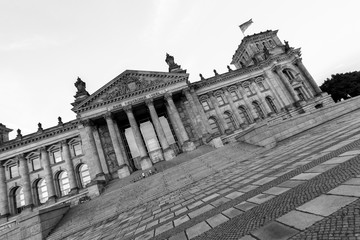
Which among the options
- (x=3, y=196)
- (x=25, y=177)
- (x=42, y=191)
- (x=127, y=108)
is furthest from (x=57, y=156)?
(x=127, y=108)

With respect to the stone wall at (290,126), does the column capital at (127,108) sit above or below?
above

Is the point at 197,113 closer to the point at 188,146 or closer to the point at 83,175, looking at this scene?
the point at 188,146

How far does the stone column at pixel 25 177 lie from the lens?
2828cm

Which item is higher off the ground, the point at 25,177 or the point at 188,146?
the point at 25,177

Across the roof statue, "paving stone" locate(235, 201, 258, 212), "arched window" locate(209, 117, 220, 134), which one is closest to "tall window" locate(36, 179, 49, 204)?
the roof statue

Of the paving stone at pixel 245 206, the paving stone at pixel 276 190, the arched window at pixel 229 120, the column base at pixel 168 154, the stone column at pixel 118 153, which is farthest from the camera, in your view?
the arched window at pixel 229 120

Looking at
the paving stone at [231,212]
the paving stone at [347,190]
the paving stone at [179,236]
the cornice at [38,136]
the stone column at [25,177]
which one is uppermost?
the cornice at [38,136]

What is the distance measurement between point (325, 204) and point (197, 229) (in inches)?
102

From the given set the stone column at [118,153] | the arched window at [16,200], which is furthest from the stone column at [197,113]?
the arched window at [16,200]

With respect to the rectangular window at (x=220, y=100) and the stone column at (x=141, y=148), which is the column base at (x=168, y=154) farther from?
the rectangular window at (x=220, y=100)

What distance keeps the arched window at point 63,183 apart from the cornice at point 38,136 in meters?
6.76

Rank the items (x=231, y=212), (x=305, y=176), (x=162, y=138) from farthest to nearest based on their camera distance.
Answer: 1. (x=162, y=138)
2. (x=305, y=176)
3. (x=231, y=212)

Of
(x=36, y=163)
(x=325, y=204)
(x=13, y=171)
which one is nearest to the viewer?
(x=325, y=204)

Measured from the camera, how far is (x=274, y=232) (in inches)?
114
